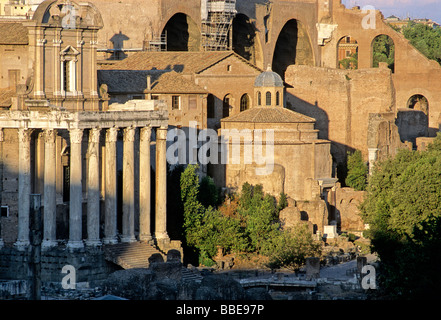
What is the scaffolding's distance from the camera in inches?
2717

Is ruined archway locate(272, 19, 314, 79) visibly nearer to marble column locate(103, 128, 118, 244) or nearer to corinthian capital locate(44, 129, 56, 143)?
marble column locate(103, 128, 118, 244)

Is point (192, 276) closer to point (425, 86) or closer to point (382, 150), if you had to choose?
point (382, 150)

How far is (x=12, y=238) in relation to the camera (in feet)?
156

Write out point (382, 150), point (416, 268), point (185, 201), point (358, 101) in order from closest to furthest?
1. point (416, 268)
2. point (185, 201)
3. point (382, 150)
4. point (358, 101)

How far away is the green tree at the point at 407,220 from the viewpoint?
137 ft

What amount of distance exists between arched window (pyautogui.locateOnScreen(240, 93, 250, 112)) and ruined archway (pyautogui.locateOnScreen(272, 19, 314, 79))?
1696cm

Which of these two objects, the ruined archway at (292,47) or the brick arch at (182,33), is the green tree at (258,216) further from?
the ruined archway at (292,47)

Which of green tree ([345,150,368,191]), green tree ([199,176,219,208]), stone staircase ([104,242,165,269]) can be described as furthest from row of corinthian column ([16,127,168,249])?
green tree ([345,150,368,191])

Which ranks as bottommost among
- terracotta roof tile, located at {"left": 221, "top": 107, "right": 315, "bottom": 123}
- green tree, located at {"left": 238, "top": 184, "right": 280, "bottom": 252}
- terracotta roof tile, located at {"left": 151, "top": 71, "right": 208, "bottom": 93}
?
green tree, located at {"left": 238, "top": 184, "right": 280, "bottom": 252}

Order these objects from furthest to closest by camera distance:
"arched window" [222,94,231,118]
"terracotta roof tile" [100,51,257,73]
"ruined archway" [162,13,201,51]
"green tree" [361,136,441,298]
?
"ruined archway" [162,13,201,51] < "arched window" [222,94,231,118] < "terracotta roof tile" [100,51,257,73] < "green tree" [361,136,441,298]

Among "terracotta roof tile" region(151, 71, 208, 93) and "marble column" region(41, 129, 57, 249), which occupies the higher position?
"terracotta roof tile" region(151, 71, 208, 93)

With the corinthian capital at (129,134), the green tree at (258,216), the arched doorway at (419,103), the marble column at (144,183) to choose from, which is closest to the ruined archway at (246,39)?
the arched doorway at (419,103)
